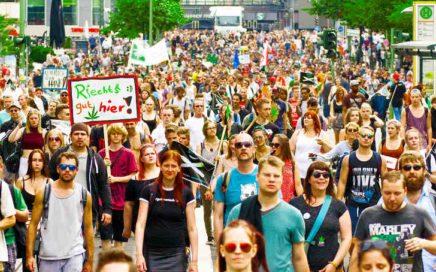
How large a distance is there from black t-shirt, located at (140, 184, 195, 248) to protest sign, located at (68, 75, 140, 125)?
4021 millimetres

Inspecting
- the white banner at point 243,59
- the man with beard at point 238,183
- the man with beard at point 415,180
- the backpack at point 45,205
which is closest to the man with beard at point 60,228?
the backpack at point 45,205

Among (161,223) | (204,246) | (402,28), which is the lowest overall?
(204,246)

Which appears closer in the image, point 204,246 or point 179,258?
point 179,258

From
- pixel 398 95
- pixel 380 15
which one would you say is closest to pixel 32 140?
pixel 398 95

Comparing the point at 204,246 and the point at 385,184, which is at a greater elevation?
the point at 385,184

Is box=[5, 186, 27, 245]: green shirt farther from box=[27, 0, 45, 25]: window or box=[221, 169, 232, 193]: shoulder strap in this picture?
box=[27, 0, 45, 25]: window

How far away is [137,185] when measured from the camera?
8.98 m

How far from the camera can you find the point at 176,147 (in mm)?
10227

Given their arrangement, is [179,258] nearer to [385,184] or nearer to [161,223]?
[161,223]

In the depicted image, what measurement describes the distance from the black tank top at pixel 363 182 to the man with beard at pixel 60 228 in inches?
108

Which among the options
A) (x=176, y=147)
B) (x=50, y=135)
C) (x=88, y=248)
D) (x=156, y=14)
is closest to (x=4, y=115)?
(x=50, y=135)

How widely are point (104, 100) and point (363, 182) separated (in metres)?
3.45

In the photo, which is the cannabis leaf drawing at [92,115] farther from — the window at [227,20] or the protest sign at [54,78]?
the window at [227,20]

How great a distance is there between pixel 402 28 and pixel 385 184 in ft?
121
